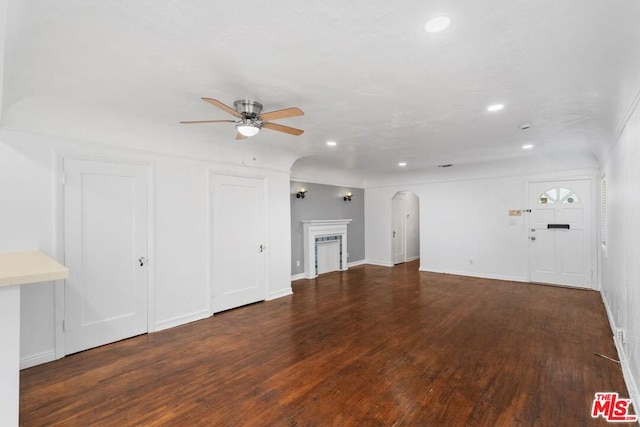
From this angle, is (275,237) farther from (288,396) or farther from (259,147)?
(288,396)

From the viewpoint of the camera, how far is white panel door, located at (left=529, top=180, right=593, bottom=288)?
5.82 metres

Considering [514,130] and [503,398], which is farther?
[514,130]

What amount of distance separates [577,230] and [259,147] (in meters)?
6.30

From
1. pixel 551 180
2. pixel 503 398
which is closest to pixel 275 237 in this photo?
pixel 503 398

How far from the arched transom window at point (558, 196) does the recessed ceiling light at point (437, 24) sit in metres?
5.99

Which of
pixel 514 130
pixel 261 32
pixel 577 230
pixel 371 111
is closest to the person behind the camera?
pixel 261 32

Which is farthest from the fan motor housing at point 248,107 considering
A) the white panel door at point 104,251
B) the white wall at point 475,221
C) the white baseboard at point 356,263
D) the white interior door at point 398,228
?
the white interior door at point 398,228

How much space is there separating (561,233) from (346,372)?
18.9 ft

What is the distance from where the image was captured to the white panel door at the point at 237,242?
4.62 metres

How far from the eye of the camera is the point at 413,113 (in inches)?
132

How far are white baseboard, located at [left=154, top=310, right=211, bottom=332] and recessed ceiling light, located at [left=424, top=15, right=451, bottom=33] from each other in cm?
432

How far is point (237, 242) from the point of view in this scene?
4.89m

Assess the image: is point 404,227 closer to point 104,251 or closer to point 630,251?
point 630,251

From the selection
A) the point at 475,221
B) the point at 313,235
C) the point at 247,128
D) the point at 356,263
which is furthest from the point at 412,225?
the point at 247,128
